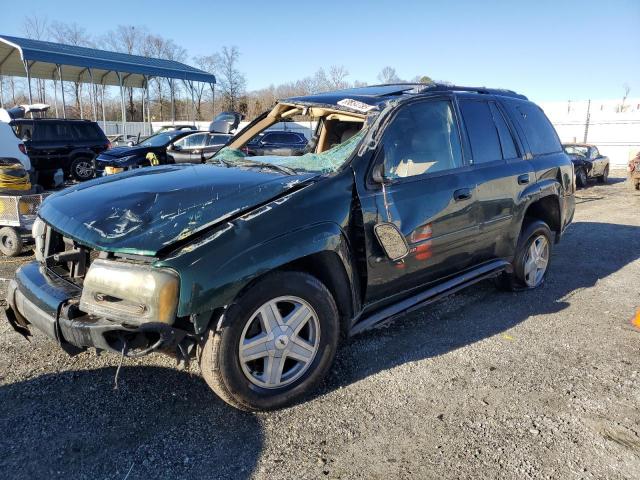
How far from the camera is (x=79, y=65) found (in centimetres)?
2247

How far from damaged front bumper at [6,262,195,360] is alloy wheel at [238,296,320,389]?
350 millimetres

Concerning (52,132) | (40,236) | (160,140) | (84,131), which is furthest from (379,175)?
(84,131)

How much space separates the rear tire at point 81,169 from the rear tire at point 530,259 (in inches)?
515

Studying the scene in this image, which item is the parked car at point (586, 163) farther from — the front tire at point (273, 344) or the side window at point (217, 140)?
the front tire at point (273, 344)

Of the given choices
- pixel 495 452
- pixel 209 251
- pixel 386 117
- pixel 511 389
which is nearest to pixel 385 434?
pixel 495 452

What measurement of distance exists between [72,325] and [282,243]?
1.17 m

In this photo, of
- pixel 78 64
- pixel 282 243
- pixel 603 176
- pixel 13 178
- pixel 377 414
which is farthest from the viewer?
pixel 78 64

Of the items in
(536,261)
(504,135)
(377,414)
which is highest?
(504,135)

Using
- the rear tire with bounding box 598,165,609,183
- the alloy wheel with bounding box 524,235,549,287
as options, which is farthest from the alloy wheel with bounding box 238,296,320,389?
the rear tire with bounding box 598,165,609,183

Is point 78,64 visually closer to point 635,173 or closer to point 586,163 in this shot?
point 586,163

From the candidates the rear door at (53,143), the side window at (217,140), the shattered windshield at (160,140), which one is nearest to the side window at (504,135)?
the side window at (217,140)

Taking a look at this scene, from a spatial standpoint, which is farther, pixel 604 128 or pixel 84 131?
pixel 604 128

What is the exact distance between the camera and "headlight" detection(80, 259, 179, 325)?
7.64ft

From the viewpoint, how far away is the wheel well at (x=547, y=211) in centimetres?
504
